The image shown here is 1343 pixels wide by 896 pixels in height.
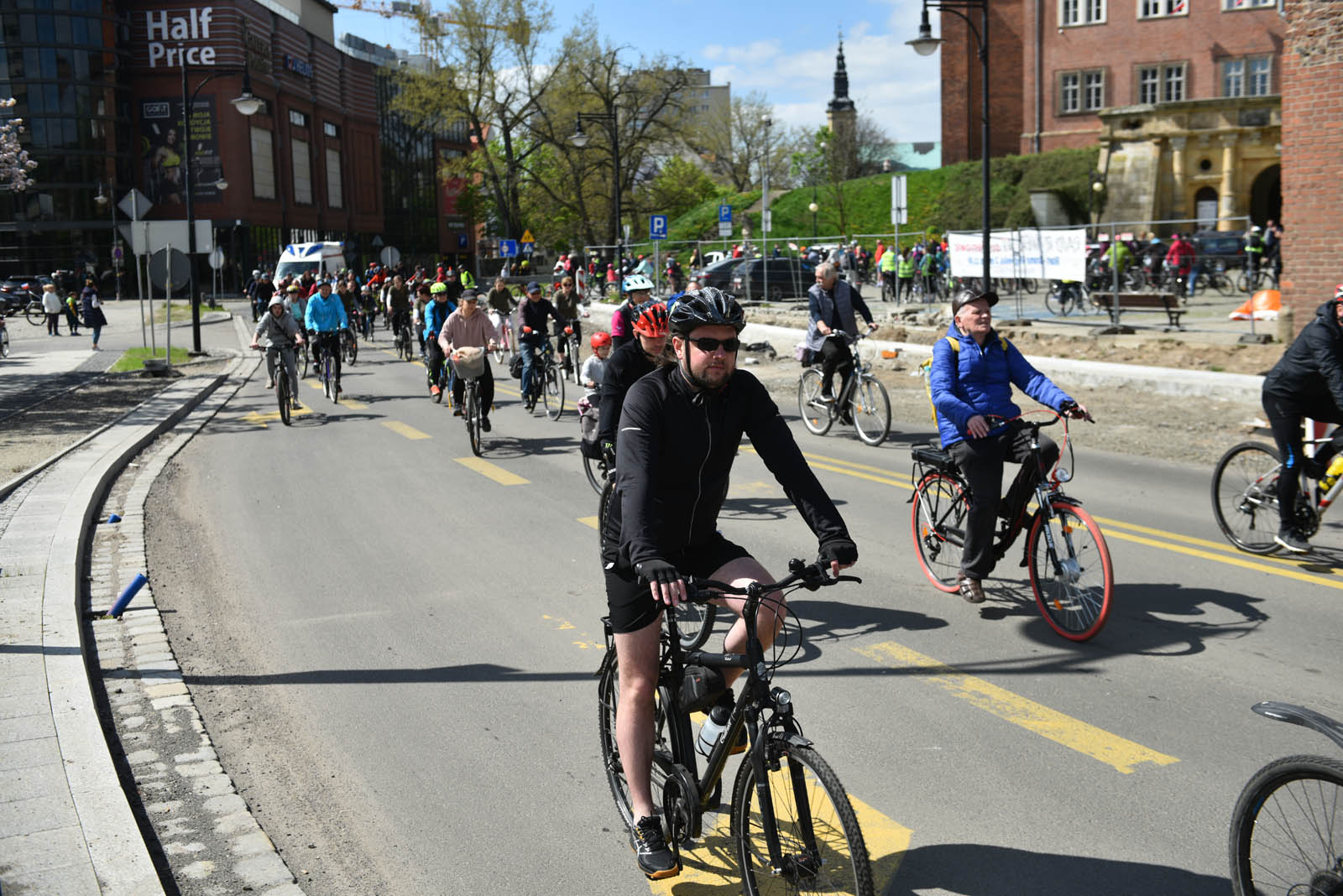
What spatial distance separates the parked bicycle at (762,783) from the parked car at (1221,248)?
106ft

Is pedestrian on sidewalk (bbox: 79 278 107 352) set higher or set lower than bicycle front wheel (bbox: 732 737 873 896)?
higher

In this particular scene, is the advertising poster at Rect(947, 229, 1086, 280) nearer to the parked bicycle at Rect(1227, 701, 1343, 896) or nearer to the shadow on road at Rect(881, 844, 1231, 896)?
the shadow on road at Rect(881, 844, 1231, 896)

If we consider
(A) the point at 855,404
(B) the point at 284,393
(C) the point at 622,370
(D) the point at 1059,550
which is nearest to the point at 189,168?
(B) the point at 284,393

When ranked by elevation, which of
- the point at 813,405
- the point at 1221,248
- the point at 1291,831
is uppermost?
the point at 1221,248

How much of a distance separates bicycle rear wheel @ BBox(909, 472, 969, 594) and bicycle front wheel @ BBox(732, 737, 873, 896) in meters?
4.01

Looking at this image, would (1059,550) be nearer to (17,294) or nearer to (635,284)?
(635,284)

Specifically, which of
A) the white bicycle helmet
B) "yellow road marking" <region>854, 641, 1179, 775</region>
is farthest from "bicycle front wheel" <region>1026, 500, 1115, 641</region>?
the white bicycle helmet

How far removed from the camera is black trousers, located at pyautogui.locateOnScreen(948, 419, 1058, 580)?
6.77 metres

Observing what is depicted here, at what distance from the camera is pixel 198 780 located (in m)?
5.02

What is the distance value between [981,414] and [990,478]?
0.38m

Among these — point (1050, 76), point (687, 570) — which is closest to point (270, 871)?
point (687, 570)

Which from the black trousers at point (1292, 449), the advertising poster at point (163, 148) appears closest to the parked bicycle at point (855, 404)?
the black trousers at point (1292, 449)

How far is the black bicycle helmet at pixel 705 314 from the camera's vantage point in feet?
11.8

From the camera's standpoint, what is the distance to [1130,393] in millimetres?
17500
